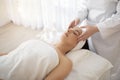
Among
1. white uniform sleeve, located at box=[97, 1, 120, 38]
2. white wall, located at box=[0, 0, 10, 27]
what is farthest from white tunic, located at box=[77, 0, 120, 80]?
white wall, located at box=[0, 0, 10, 27]

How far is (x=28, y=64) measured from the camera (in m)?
0.97

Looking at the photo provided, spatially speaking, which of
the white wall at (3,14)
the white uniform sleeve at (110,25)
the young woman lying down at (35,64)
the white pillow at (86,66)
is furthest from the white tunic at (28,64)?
the white wall at (3,14)

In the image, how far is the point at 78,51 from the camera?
1229 millimetres

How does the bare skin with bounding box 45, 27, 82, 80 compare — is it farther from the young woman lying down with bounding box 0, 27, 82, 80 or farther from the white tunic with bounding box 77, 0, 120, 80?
the white tunic with bounding box 77, 0, 120, 80

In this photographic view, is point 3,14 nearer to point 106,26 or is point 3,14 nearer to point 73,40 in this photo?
point 73,40

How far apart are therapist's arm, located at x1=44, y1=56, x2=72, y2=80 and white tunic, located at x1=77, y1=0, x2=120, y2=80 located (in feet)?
1.25

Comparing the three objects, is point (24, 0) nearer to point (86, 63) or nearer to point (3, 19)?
point (3, 19)

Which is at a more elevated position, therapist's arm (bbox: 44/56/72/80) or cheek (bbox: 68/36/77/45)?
cheek (bbox: 68/36/77/45)

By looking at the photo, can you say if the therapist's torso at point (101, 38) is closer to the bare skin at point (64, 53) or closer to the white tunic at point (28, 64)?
the bare skin at point (64, 53)

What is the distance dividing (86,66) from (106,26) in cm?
34

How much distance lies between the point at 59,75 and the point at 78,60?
0.23 metres

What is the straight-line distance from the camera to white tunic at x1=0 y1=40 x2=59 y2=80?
3.14 ft

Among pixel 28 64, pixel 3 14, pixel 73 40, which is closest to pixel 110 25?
pixel 73 40

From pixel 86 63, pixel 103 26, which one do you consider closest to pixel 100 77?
pixel 86 63
